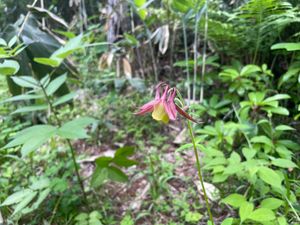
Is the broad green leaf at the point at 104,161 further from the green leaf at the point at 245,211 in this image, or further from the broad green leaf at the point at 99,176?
the green leaf at the point at 245,211

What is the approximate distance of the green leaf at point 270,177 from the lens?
1109mm

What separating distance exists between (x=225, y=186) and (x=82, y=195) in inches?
31.4

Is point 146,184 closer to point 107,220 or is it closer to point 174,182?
point 174,182

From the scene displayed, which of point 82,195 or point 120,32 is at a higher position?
point 120,32

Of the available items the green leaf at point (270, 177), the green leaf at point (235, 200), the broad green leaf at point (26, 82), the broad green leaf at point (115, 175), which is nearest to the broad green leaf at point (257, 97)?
the green leaf at point (270, 177)

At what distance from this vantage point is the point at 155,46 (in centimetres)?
294

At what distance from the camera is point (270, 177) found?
3.73 feet

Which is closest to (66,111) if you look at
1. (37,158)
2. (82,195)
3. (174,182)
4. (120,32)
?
(37,158)

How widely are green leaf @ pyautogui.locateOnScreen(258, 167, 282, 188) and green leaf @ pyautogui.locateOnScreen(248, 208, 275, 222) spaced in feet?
0.39

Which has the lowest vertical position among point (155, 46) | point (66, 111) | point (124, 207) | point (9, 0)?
point (124, 207)

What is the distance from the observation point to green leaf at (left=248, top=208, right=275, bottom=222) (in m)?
1.00

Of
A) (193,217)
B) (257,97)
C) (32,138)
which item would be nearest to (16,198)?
(32,138)

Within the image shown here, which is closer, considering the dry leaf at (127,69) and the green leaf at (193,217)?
the green leaf at (193,217)

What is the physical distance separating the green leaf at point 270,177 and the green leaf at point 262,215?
120 mm
